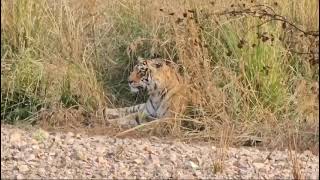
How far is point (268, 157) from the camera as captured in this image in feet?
17.0

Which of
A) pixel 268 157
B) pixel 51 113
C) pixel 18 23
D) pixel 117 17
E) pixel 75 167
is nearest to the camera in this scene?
pixel 75 167

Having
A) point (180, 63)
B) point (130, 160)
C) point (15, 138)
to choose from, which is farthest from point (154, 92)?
point (130, 160)

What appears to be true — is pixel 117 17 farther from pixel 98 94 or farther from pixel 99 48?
pixel 98 94

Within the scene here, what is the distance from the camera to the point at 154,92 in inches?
275

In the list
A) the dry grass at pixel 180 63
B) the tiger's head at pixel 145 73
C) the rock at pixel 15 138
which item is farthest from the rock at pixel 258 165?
the tiger's head at pixel 145 73

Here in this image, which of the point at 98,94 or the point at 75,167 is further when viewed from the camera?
the point at 98,94

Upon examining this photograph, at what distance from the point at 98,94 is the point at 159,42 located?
0.84 metres

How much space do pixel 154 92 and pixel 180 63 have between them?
0.43m

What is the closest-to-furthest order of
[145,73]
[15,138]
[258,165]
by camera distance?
[258,165], [15,138], [145,73]

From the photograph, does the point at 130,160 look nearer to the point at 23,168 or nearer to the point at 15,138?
the point at 23,168

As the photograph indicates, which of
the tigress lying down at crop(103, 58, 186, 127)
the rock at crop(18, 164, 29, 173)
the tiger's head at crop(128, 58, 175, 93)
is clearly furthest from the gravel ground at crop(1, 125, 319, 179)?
the tiger's head at crop(128, 58, 175, 93)

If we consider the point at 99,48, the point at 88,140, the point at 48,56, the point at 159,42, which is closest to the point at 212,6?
the point at 159,42

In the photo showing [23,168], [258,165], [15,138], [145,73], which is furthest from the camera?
[145,73]

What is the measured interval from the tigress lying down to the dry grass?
117 millimetres
